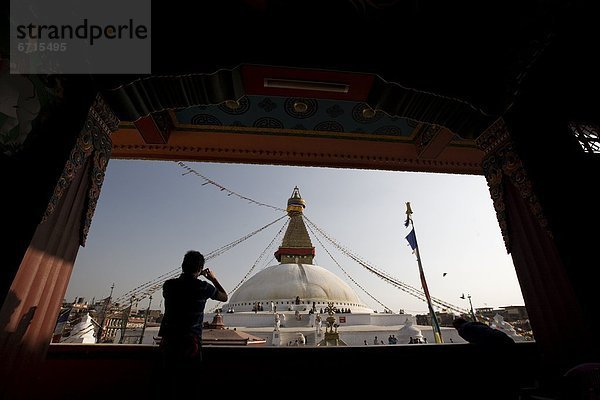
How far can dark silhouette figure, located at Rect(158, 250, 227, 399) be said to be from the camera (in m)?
1.46

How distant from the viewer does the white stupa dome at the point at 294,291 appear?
18.8 meters

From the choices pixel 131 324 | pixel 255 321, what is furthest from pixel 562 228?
pixel 131 324

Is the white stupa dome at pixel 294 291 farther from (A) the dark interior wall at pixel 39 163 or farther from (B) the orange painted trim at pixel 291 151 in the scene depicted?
(A) the dark interior wall at pixel 39 163

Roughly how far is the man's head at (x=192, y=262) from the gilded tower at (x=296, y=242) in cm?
2355

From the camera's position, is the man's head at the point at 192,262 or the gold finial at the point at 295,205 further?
the gold finial at the point at 295,205

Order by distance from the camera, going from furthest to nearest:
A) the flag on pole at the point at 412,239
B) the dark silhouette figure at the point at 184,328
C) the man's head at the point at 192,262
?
the flag on pole at the point at 412,239 → the man's head at the point at 192,262 → the dark silhouette figure at the point at 184,328

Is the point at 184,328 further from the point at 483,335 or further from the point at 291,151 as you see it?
the point at 291,151

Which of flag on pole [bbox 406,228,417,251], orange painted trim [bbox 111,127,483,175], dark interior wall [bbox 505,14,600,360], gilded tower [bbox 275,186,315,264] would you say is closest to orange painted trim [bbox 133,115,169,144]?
orange painted trim [bbox 111,127,483,175]

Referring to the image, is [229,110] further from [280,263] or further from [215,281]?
[280,263]

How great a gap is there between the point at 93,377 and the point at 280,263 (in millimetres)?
23202

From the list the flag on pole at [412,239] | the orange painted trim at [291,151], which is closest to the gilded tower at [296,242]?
the flag on pole at [412,239]

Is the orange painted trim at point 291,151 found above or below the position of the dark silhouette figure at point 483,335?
above

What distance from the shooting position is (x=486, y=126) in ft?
8.46

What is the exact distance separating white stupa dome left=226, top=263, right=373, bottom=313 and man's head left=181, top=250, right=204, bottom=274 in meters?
17.0
